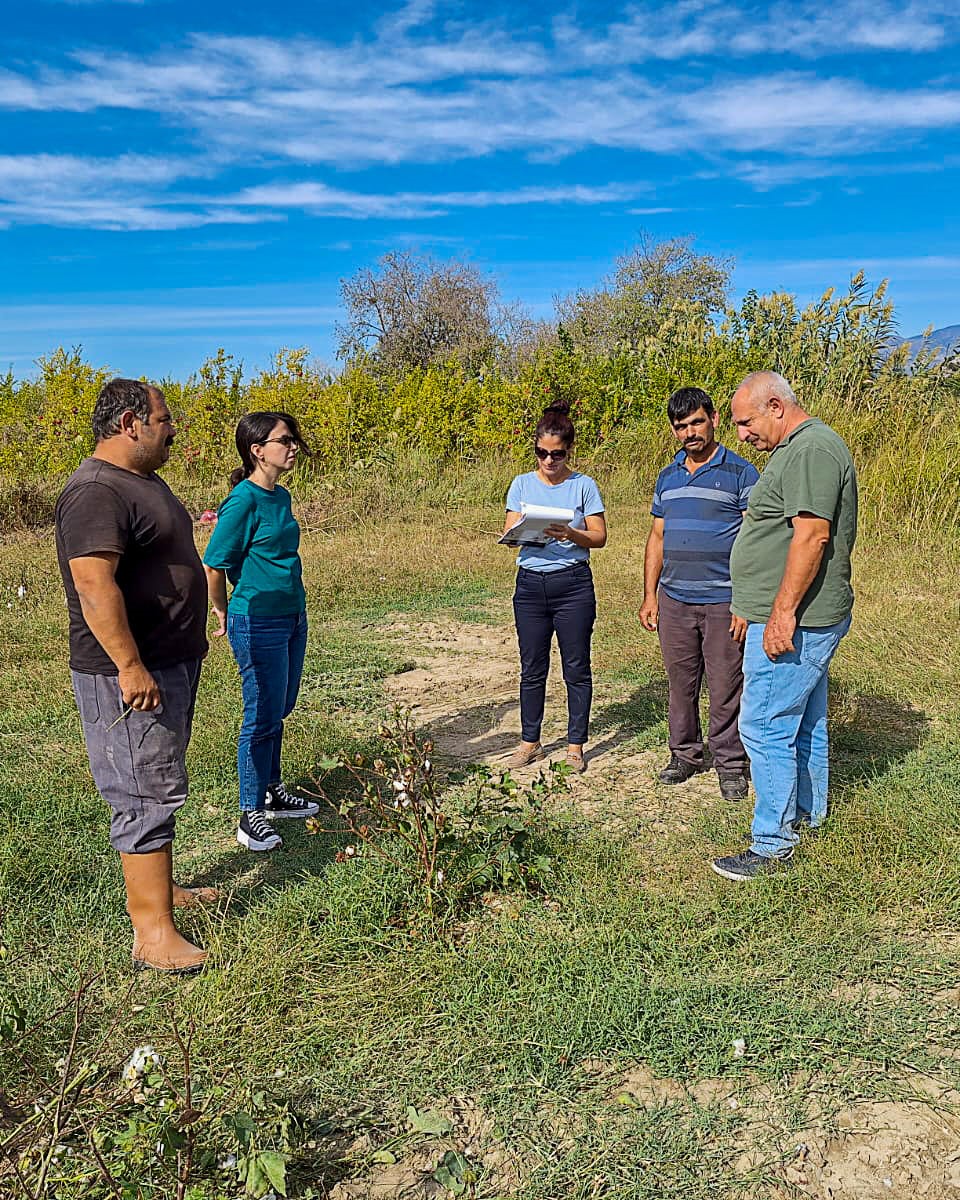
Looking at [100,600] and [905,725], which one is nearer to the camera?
[100,600]

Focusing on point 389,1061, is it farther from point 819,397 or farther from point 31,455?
point 31,455

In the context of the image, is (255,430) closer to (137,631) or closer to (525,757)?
(137,631)

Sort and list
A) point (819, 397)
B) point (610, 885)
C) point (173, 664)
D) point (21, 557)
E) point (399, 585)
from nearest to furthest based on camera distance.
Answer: point (173, 664), point (610, 885), point (399, 585), point (21, 557), point (819, 397)

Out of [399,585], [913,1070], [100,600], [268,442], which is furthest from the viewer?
[399,585]

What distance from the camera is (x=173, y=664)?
3.24m

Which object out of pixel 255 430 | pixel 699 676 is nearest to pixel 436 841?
pixel 255 430

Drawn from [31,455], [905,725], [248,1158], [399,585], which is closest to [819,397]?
[399,585]

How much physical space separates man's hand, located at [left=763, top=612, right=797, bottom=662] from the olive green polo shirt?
0.10 meters

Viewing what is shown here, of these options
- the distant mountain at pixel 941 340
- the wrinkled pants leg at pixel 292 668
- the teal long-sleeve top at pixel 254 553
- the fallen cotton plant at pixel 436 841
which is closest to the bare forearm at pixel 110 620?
the fallen cotton plant at pixel 436 841

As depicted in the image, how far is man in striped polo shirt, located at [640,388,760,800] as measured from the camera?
465cm

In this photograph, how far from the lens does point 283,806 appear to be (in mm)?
4562

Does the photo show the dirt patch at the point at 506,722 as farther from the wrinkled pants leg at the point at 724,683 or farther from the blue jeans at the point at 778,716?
the blue jeans at the point at 778,716

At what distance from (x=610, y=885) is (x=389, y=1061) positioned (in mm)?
1207

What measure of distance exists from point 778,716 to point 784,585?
54 cm
